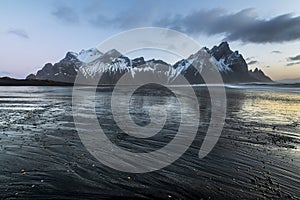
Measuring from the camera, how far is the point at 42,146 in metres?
12.4

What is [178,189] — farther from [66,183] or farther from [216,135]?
[216,135]

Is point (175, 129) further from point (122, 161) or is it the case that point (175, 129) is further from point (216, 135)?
point (122, 161)

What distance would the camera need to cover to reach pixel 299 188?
8.33 m

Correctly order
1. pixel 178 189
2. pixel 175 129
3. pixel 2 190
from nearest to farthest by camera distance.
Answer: pixel 2 190 → pixel 178 189 → pixel 175 129

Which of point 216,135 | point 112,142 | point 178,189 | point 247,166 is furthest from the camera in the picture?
point 216,135

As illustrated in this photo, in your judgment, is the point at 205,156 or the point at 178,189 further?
the point at 205,156

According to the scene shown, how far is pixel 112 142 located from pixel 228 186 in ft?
24.8

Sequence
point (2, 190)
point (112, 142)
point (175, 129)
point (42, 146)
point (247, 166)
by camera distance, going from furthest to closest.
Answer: point (175, 129)
point (112, 142)
point (42, 146)
point (247, 166)
point (2, 190)

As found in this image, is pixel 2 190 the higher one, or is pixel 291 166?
pixel 2 190

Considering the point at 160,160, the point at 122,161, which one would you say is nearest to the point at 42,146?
the point at 122,161

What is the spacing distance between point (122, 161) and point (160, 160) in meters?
1.75

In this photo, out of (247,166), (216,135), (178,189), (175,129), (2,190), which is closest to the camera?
(2,190)

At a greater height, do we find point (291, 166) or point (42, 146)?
point (42, 146)

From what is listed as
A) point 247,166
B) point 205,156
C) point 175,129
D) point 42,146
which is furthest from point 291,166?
point 42,146
